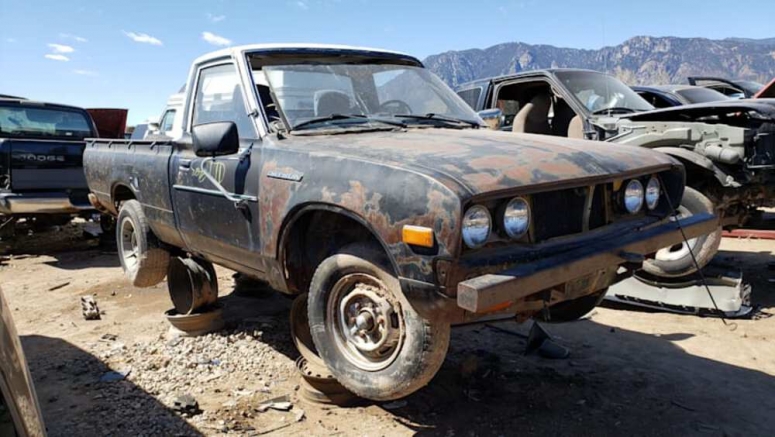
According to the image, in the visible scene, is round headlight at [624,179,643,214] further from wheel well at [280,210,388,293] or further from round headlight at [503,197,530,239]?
wheel well at [280,210,388,293]

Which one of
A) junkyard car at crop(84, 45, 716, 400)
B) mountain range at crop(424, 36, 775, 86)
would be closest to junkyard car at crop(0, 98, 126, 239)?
junkyard car at crop(84, 45, 716, 400)

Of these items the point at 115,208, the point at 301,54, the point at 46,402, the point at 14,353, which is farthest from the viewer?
the point at 115,208

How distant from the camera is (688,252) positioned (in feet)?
16.8

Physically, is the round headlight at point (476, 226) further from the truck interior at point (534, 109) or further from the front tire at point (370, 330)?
the truck interior at point (534, 109)

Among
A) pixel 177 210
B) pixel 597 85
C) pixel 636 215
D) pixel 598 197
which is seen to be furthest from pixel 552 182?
pixel 597 85

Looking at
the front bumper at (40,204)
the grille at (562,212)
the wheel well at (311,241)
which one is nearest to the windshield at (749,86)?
the grille at (562,212)

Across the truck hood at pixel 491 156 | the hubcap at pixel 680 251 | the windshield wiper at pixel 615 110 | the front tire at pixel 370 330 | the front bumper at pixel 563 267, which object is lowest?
the hubcap at pixel 680 251

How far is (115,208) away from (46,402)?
240 centimetres

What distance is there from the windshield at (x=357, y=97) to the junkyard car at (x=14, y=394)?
1.88 metres

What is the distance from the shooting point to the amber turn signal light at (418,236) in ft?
7.10

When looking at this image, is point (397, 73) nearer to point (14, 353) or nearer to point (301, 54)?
point (301, 54)

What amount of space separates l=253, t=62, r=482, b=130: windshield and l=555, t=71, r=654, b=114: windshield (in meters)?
3.09

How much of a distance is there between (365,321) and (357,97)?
64.3 inches

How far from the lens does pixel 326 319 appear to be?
2.78 meters
